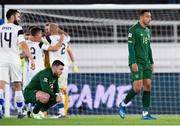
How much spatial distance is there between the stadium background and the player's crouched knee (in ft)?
Result: 17.7

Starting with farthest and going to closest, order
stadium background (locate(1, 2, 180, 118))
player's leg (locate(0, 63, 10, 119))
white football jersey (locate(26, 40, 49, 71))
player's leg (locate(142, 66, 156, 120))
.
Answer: stadium background (locate(1, 2, 180, 118)) < white football jersey (locate(26, 40, 49, 71)) < player's leg (locate(0, 63, 10, 119)) < player's leg (locate(142, 66, 156, 120))

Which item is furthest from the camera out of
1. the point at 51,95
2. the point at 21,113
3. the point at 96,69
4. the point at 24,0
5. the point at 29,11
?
the point at 24,0

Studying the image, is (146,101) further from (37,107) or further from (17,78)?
(17,78)

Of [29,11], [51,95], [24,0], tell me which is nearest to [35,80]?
[51,95]

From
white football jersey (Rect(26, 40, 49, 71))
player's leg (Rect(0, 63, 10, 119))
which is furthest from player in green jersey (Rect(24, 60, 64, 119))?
white football jersey (Rect(26, 40, 49, 71))

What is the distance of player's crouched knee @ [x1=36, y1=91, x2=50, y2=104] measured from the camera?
14.4 metres

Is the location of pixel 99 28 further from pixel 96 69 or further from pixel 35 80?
pixel 35 80

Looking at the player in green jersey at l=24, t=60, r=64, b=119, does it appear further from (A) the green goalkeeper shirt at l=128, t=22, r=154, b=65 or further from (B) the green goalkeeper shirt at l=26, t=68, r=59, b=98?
(A) the green goalkeeper shirt at l=128, t=22, r=154, b=65

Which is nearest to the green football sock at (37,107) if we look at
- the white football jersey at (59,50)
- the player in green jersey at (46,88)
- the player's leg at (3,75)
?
the player in green jersey at (46,88)

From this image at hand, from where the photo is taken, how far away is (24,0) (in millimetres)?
24094

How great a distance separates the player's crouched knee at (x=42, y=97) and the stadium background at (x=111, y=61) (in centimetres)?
539

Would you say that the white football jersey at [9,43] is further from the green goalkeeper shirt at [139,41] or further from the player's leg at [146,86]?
the player's leg at [146,86]

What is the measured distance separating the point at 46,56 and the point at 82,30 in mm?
5883

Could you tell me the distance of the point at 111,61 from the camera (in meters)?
22.3
